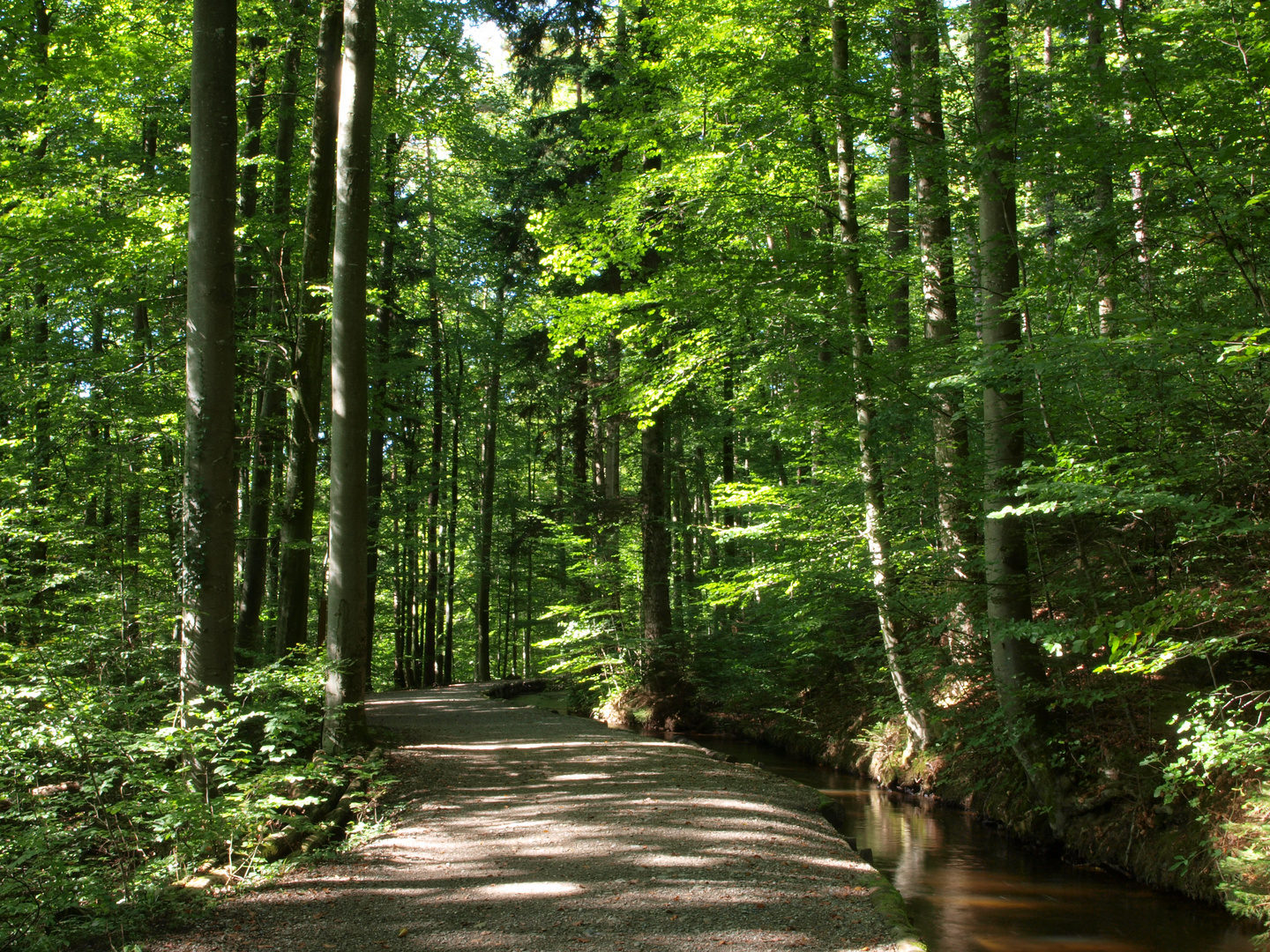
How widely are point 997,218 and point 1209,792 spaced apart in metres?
5.36

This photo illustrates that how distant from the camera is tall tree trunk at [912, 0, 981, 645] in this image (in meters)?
7.81

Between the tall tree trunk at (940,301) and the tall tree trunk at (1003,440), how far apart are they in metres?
0.36

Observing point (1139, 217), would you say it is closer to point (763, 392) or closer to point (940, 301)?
point (940, 301)

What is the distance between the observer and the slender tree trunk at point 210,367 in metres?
6.18

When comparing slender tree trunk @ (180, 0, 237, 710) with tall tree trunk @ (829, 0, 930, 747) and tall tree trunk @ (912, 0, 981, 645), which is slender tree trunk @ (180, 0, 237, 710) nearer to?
tall tree trunk @ (829, 0, 930, 747)

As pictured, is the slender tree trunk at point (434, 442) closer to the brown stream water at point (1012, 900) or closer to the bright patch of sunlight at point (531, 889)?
the brown stream water at point (1012, 900)

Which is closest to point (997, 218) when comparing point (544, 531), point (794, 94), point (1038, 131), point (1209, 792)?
point (1038, 131)

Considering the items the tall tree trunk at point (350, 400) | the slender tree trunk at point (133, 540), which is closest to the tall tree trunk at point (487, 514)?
the slender tree trunk at point (133, 540)

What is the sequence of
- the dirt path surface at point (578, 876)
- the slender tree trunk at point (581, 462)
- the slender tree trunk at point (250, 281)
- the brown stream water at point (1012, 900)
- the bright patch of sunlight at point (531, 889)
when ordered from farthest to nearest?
the slender tree trunk at point (581, 462), the slender tree trunk at point (250, 281), the brown stream water at point (1012, 900), the bright patch of sunlight at point (531, 889), the dirt path surface at point (578, 876)

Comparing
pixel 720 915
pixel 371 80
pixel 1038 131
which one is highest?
pixel 371 80

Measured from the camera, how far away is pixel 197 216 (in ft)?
Answer: 21.3

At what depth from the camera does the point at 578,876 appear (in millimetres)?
5102

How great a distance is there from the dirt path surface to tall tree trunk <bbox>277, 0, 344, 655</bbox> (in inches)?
94.1

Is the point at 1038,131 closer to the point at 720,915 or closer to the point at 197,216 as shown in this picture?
the point at 720,915
